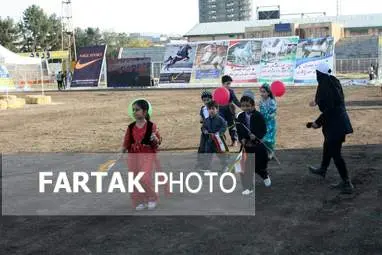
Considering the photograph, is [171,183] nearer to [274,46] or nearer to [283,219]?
[283,219]

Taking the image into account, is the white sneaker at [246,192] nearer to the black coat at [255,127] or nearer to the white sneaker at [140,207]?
the black coat at [255,127]

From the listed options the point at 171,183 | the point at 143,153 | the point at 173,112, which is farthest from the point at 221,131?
the point at 173,112

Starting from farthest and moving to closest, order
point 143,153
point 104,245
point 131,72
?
point 131,72, point 143,153, point 104,245

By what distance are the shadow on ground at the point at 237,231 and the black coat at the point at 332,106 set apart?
0.82 m

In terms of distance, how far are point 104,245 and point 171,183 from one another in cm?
300

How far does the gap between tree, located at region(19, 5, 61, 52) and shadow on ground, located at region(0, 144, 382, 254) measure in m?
100

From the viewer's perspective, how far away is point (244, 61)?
41.2 meters

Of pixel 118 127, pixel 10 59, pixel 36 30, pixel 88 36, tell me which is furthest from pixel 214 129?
pixel 88 36

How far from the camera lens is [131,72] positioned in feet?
151

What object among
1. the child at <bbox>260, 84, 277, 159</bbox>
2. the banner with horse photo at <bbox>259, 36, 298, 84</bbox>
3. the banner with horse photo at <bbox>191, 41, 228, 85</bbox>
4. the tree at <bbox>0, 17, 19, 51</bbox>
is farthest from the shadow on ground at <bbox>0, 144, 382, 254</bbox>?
the tree at <bbox>0, 17, 19, 51</bbox>

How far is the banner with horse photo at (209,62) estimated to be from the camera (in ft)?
138

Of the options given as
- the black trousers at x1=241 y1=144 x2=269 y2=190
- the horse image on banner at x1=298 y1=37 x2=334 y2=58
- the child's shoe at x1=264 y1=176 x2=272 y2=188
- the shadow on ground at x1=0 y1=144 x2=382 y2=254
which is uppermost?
the horse image on banner at x1=298 y1=37 x2=334 y2=58

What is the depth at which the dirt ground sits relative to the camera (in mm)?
13039

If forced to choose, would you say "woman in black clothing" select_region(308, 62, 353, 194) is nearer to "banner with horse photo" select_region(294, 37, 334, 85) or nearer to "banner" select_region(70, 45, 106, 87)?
"banner with horse photo" select_region(294, 37, 334, 85)
